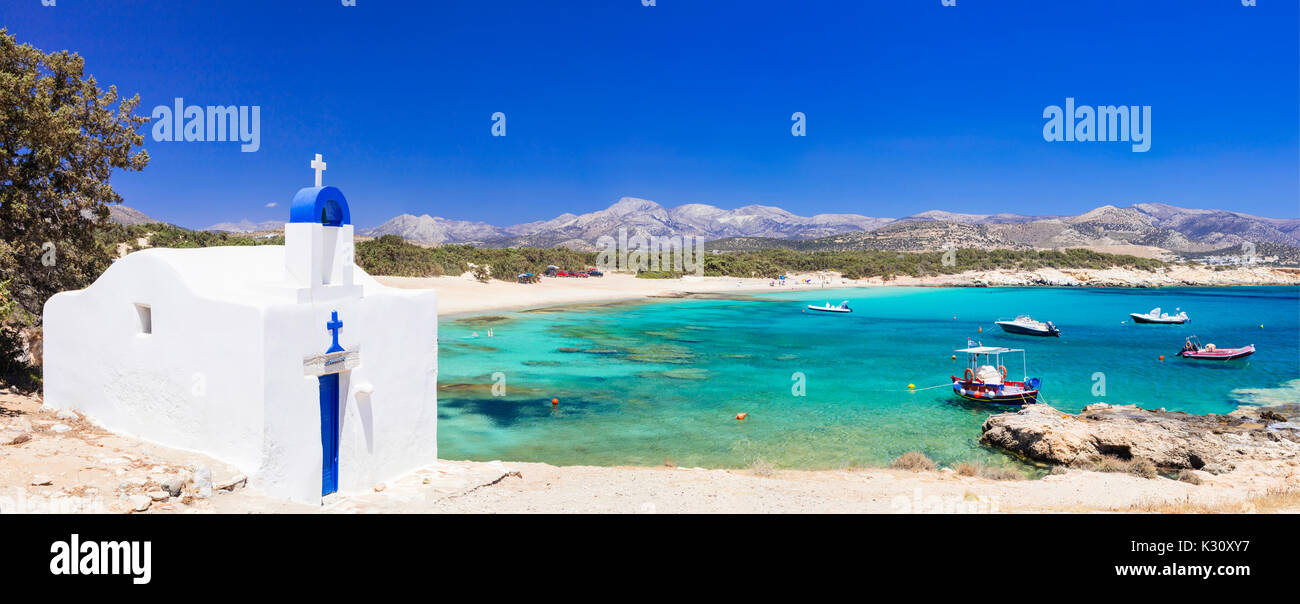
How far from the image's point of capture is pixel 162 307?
28.6 ft

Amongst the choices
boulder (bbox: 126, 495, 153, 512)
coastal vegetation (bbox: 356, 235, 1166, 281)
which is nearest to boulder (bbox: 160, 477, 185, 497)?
boulder (bbox: 126, 495, 153, 512)

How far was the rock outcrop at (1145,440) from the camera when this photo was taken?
14375 millimetres

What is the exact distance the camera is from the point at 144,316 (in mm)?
9148

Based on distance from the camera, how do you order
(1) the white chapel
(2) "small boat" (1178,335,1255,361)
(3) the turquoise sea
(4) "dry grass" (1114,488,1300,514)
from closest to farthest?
1. (1) the white chapel
2. (4) "dry grass" (1114,488,1300,514)
3. (3) the turquoise sea
4. (2) "small boat" (1178,335,1255,361)

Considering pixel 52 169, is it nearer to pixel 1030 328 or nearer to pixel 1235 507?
pixel 1235 507

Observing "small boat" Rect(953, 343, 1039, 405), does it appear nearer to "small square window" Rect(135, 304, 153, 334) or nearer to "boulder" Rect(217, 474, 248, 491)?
"boulder" Rect(217, 474, 248, 491)

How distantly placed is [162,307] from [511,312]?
35.8 meters

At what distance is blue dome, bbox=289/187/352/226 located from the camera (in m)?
8.45

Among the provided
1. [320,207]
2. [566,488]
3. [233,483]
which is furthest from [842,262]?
[233,483]

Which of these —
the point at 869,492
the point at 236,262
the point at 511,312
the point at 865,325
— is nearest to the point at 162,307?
the point at 236,262

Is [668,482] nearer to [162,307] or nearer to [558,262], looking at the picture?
[162,307]

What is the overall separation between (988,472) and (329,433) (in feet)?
37.9

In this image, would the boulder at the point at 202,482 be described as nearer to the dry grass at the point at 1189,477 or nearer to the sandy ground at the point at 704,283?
the dry grass at the point at 1189,477

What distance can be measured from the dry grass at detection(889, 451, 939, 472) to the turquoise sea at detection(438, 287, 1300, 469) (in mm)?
620
